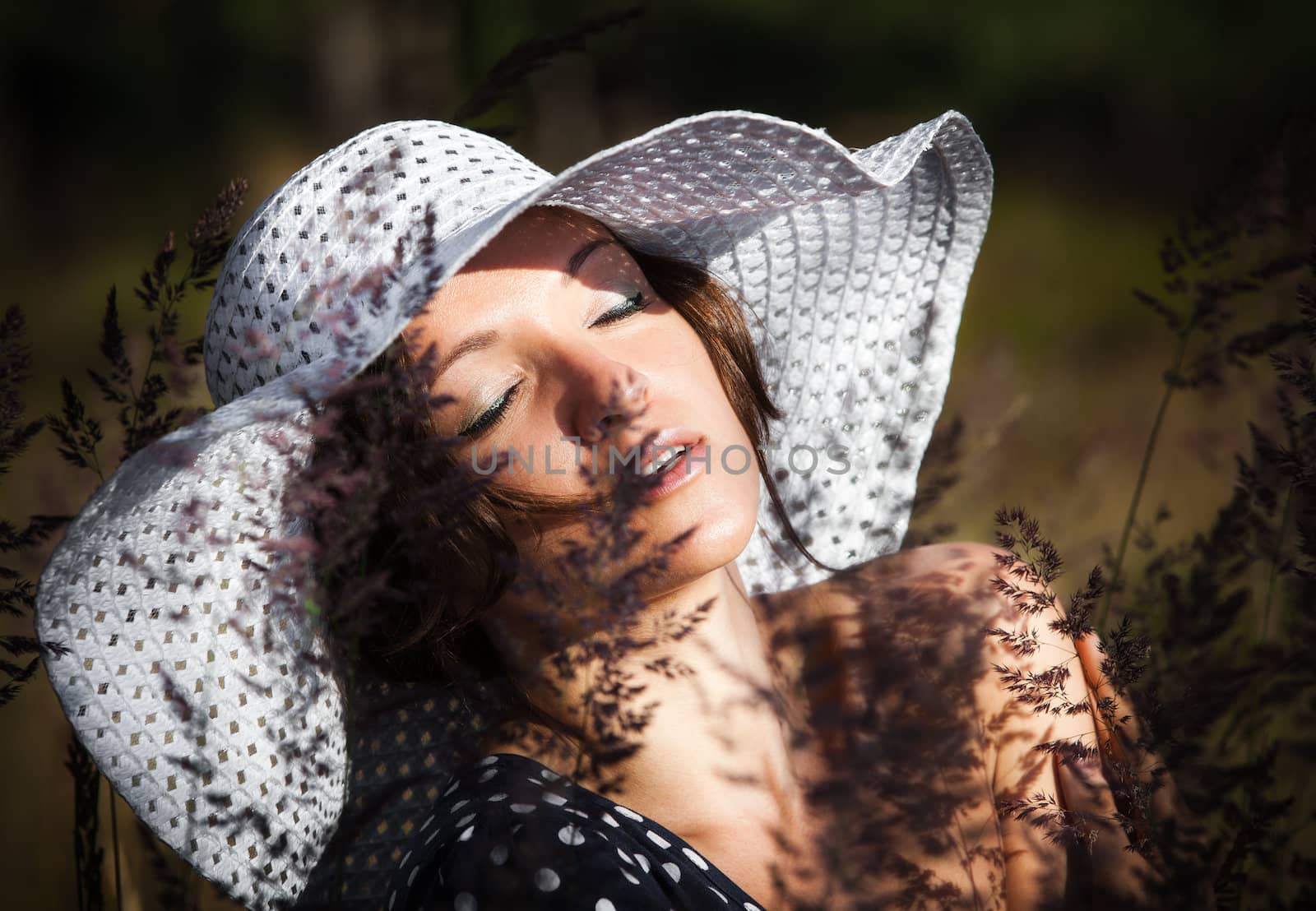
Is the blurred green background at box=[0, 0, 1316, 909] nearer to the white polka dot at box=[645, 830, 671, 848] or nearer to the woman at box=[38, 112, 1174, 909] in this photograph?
the woman at box=[38, 112, 1174, 909]

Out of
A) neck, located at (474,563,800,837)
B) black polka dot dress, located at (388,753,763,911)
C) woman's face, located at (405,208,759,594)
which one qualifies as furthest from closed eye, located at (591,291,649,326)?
black polka dot dress, located at (388,753,763,911)

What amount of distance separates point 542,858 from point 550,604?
0.26m

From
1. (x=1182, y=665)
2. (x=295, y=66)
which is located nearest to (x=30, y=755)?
(x=1182, y=665)

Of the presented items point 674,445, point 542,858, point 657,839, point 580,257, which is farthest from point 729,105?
point 542,858

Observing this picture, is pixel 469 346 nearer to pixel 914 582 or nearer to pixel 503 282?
pixel 503 282

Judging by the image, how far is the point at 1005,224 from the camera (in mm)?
4211

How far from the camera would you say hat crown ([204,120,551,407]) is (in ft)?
3.50

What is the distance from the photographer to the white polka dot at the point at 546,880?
93cm

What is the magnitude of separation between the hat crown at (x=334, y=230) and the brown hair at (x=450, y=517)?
9 centimetres

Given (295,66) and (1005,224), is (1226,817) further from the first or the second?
(295,66)

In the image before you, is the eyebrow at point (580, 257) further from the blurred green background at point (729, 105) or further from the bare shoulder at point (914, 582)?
the blurred green background at point (729, 105)

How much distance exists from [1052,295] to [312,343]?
3520 mm

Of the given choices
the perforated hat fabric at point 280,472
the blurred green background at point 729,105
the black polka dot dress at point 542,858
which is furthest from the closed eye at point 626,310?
the blurred green background at point 729,105

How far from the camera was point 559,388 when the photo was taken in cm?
108
